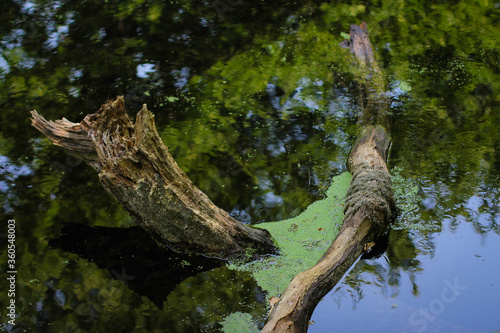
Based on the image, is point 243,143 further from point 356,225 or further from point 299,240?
point 356,225

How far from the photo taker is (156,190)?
3348 mm

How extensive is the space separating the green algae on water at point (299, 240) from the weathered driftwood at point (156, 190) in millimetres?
109

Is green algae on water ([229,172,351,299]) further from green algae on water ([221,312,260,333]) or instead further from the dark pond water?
green algae on water ([221,312,260,333])

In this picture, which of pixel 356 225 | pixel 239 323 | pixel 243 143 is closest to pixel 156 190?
pixel 239 323

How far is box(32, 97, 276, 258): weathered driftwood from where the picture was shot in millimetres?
3309

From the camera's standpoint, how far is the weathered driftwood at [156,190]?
10.9ft

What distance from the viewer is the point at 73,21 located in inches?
288

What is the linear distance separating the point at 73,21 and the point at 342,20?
361 cm

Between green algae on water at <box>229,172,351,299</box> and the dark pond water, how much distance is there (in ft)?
0.30

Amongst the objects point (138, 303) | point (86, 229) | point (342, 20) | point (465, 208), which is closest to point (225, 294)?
point (138, 303)

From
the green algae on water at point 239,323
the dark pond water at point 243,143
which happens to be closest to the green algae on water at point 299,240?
the dark pond water at point 243,143

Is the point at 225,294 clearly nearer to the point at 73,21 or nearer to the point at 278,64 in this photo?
the point at 278,64

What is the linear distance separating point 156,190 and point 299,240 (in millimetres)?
1020

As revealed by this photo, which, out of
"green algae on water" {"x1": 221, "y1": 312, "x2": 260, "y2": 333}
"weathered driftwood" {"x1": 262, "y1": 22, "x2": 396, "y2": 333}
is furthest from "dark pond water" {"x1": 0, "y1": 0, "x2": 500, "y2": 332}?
"weathered driftwood" {"x1": 262, "y1": 22, "x2": 396, "y2": 333}
